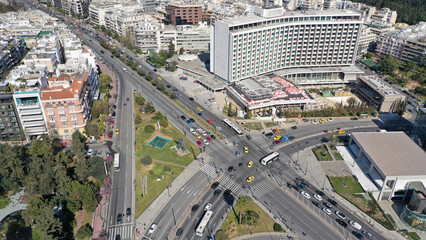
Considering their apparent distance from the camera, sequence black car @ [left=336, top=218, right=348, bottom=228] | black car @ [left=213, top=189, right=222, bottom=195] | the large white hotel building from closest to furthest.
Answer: black car @ [left=336, top=218, right=348, bottom=228]
black car @ [left=213, top=189, right=222, bottom=195]
the large white hotel building

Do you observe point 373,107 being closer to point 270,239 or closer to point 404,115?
point 404,115

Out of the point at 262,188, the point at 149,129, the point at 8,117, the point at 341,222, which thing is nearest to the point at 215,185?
the point at 262,188

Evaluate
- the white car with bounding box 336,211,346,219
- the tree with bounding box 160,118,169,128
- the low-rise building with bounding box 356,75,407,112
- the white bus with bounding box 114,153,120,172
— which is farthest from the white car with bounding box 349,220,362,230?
the tree with bounding box 160,118,169,128

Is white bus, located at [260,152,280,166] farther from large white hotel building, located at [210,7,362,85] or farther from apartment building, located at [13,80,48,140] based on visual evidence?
apartment building, located at [13,80,48,140]

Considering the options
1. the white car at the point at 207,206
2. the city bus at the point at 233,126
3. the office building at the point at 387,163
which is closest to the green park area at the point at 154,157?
the white car at the point at 207,206

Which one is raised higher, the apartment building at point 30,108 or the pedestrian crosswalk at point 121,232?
the apartment building at point 30,108

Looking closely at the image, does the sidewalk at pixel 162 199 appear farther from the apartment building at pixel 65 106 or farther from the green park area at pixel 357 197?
the apartment building at pixel 65 106
